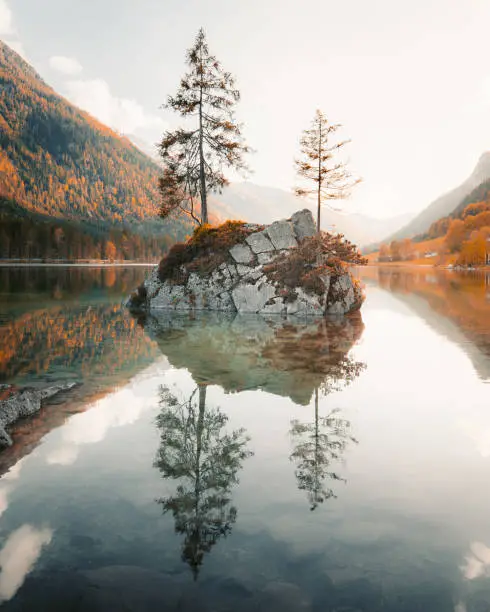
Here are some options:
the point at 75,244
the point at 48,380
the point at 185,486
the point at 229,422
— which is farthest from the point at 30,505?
the point at 75,244

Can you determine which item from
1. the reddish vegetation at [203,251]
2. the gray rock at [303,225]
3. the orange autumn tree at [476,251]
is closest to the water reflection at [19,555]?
the reddish vegetation at [203,251]

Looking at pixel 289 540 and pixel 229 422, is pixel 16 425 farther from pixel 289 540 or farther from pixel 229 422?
pixel 289 540

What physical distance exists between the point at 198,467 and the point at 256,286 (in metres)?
22.8

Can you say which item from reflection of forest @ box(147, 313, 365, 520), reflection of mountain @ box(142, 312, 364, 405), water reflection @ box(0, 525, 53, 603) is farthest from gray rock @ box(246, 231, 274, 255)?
water reflection @ box(0, 525, 53, 603)

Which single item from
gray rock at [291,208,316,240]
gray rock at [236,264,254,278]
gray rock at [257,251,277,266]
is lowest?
gray rock at [236,264,254,278]

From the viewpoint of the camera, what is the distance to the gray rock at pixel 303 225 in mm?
31047

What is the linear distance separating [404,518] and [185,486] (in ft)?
9.81

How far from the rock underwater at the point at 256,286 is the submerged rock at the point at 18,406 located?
762 inches

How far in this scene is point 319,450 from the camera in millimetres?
7605

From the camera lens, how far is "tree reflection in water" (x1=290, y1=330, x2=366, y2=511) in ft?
20.7

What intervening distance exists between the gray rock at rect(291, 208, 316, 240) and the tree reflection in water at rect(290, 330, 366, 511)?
70.0 feet

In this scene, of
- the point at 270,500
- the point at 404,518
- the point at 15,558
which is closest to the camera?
the point at 15,558

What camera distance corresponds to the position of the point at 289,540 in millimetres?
5016

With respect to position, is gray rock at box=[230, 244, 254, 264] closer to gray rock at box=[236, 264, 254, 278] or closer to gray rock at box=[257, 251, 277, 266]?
gray rock at box=[236, 264, 254, 278]
